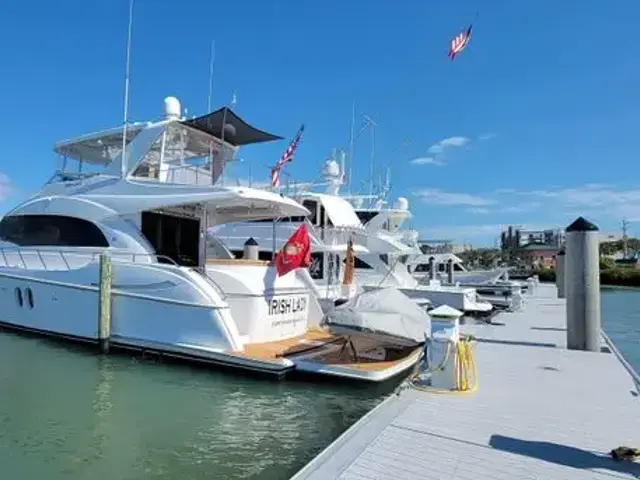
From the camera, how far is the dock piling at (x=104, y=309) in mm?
10117

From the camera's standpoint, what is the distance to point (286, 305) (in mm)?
10734

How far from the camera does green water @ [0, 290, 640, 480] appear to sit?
5434 millimetres

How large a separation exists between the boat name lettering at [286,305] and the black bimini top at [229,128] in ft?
13.6

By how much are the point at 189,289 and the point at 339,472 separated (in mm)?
5708

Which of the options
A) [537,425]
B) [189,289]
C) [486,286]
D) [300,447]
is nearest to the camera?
[537,425]

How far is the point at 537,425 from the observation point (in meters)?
5.53

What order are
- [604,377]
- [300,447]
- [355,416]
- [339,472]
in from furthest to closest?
1. [604,377]
2. [355,416]
3. [300,447]
4. [339,472]

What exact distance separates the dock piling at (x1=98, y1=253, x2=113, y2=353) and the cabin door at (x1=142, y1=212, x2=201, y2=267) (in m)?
1.55

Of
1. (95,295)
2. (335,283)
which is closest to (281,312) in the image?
(95,295)

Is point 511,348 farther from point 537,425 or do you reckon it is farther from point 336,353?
point 537,425

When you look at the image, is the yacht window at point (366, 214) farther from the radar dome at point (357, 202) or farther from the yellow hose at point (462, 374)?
the yellow hose at point (462, 374)

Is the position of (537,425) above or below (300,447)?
above

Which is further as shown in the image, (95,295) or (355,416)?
(95,295)

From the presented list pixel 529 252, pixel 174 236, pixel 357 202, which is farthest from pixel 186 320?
pixel 529 252
